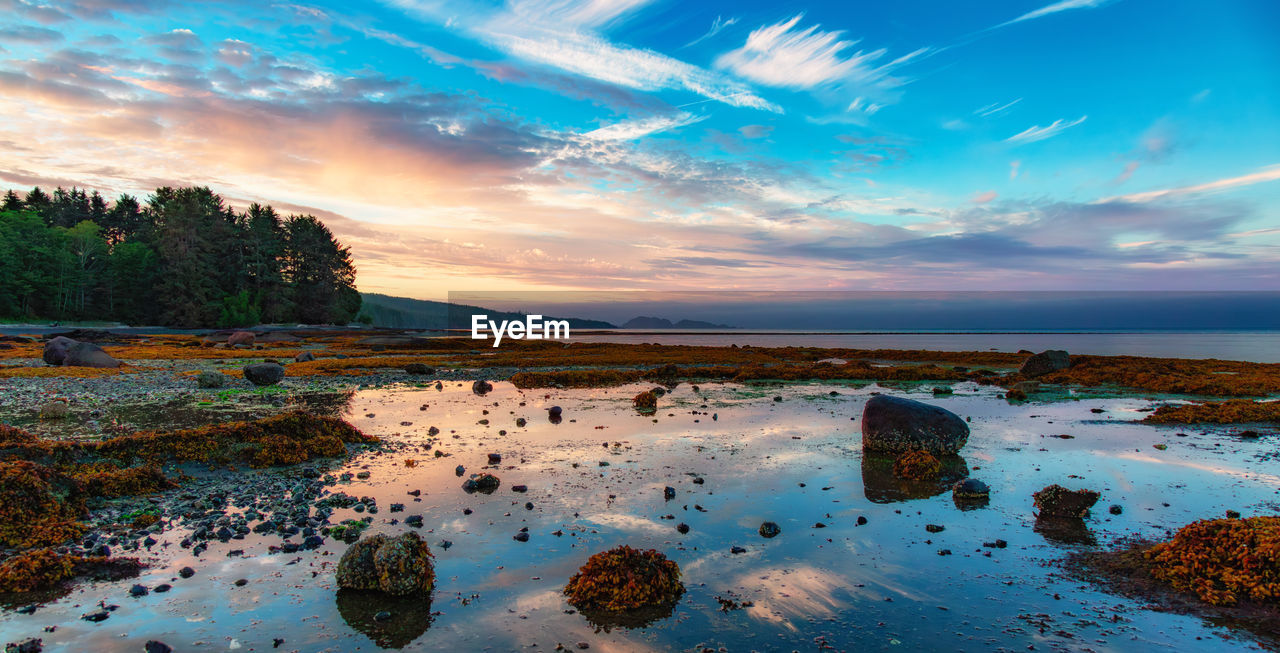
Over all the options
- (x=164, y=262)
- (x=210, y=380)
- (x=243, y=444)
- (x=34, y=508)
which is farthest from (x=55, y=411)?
(x=164, y=262)

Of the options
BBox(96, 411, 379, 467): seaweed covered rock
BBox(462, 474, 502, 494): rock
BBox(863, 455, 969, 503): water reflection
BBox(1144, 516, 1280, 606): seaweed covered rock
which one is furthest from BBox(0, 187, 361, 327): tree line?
BBox(1144, 516, 1280, 606): seaweed covered rock

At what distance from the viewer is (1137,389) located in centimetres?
2919

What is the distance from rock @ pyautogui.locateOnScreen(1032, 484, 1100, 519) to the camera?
9.55m

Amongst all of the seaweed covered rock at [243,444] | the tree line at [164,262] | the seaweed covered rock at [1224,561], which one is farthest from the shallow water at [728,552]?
the tree line at [164,262]

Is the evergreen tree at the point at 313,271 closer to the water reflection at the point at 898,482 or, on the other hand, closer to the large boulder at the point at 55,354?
the large boulder at the point at 55,354

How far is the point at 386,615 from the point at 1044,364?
40.4 m

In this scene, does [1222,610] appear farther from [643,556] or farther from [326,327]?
[326,327]

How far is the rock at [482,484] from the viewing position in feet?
35.0

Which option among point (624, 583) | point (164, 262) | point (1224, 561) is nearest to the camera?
point (624, 583)

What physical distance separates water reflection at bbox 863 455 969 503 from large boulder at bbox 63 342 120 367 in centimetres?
3835

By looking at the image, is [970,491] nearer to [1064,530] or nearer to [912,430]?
[1064,530]

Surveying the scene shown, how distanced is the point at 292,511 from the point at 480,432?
282 inches

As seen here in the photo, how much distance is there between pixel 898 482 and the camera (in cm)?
1184

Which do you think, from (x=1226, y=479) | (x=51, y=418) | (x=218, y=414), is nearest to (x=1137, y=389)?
(x=1226, y=479)
